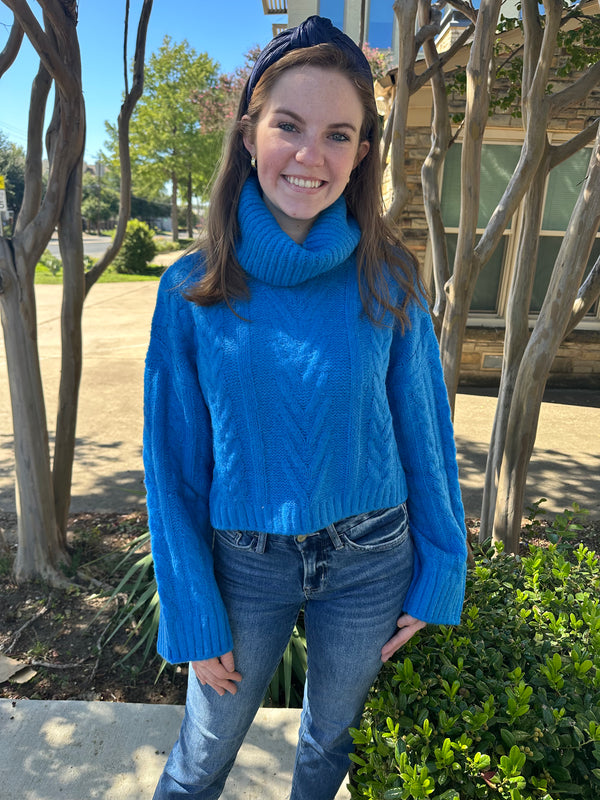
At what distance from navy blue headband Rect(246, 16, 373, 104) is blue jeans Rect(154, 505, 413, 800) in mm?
1046

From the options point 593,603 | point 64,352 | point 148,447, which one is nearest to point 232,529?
point 148,447

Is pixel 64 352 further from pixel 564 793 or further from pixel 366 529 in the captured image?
pixel 564 793

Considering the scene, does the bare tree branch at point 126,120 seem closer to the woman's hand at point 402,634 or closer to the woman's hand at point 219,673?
the woman's hand at point 219,673

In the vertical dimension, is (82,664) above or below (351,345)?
below

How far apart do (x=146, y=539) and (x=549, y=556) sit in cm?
208

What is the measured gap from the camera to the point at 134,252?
19.7 metres

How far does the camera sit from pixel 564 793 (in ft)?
4.41

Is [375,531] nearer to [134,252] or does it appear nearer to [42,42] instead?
[42,42]

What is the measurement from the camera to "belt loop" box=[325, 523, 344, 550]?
1.39 meters

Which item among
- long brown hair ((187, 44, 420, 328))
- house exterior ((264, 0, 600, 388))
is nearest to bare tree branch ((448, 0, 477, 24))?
long brown hair ((187, 44, 420, 328))

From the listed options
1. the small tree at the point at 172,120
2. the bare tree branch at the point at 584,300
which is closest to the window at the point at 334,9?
the bare tree branch at the point at 584,300

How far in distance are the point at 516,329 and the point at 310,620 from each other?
6.38 feet

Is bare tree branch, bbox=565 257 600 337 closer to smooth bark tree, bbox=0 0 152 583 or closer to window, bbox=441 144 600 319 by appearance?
smooth bark tree, bbox=0 0 152 583

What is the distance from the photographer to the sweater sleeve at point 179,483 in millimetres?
1392
